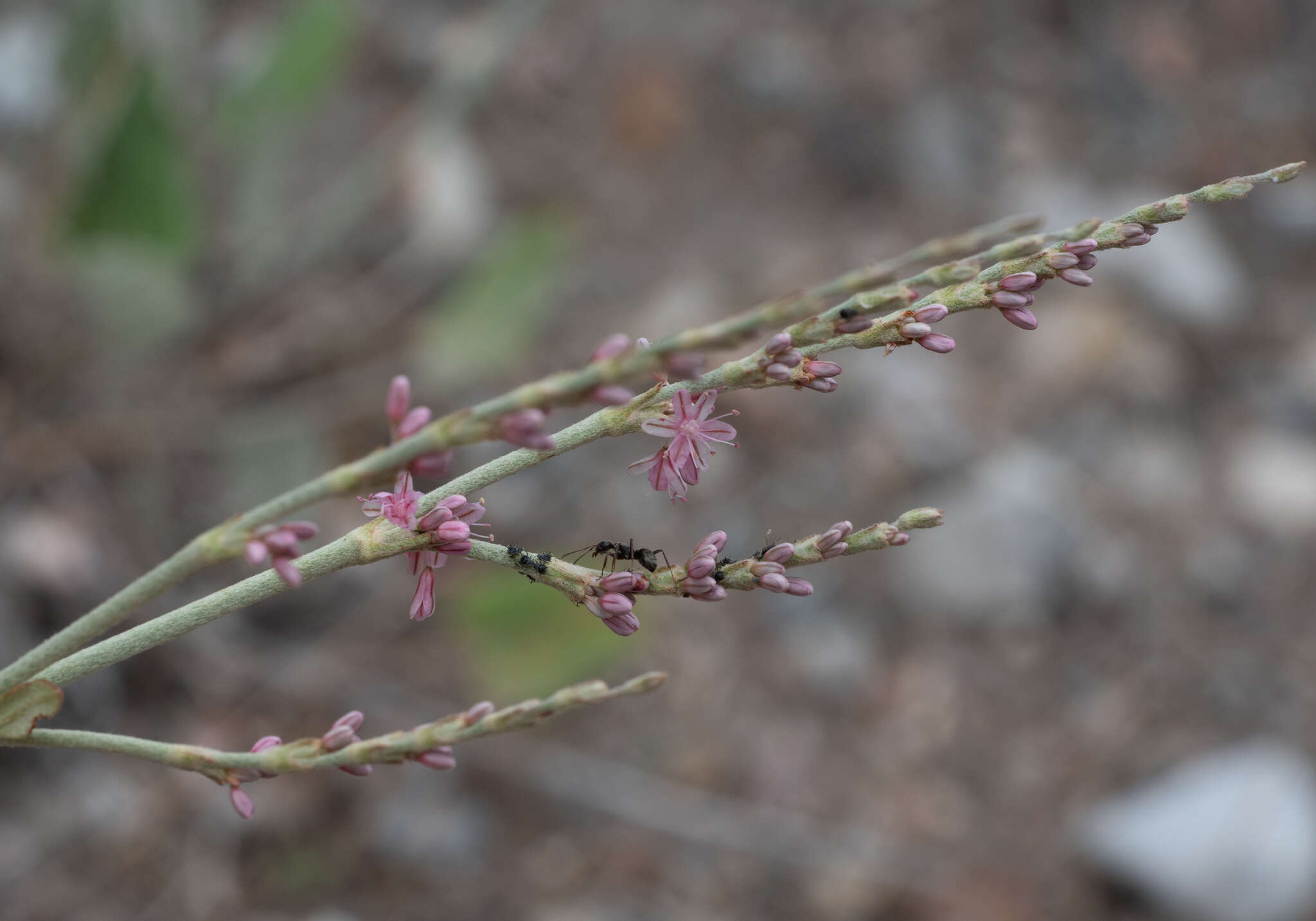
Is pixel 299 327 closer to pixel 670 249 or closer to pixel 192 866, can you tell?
pixel 670 249

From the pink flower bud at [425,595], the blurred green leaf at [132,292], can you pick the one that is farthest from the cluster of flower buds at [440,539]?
the blurred green leaf at [132,292]

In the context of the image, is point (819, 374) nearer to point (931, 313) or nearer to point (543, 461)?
point (931, 313)

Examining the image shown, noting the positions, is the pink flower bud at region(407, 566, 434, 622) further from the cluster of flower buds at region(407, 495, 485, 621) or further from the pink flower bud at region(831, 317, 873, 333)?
the pink flower bud at region(831, 317, 873, 333)

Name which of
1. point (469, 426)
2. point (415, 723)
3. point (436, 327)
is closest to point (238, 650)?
point (415, 723)

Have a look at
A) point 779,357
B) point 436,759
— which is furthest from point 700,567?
point 436,759

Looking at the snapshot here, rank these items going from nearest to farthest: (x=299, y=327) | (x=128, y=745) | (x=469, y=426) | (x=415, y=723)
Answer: (x=469, y=426)
(x=128, y=745)
(x=415, y=723)
(x=299, y=327)

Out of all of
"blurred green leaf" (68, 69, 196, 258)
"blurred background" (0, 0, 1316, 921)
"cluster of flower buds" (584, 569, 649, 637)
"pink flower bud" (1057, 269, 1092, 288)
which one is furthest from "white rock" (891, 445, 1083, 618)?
"cluster of flower buds" (584, 569, 649, 637)

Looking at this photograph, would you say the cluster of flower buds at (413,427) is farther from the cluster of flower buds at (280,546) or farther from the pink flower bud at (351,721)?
the pink flower bud at (351,721)
